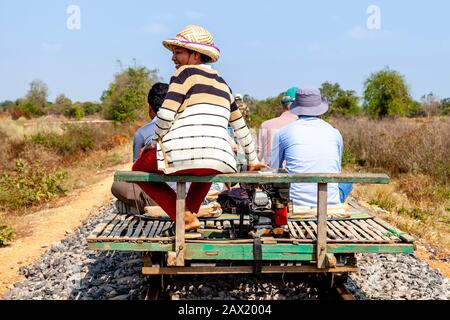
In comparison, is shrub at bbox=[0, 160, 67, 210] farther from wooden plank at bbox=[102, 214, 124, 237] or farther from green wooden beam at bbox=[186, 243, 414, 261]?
green wooden beam at bbox=[186, 243, 414, 261]

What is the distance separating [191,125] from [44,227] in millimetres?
6064

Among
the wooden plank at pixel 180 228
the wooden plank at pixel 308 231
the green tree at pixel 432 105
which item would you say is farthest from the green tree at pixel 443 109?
the wooden plank at pixel 180 228

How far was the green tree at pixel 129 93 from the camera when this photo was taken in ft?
117

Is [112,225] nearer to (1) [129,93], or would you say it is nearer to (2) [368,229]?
(2) [368,229]

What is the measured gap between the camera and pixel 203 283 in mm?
5301

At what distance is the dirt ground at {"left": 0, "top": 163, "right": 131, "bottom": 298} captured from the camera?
6691mm

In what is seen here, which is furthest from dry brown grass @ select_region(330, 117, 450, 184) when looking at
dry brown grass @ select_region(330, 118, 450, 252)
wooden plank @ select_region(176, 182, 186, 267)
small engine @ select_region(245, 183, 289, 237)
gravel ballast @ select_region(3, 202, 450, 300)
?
wooden plank @ select_region(176, 182, 186, 267)

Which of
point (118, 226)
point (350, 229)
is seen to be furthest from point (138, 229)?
point (350, 229)

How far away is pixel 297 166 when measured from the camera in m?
4.84

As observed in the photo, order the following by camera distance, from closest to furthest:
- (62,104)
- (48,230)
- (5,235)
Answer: (5,235) < (48,230) < (62,104)

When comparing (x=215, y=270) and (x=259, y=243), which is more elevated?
(x=259, y=243)
